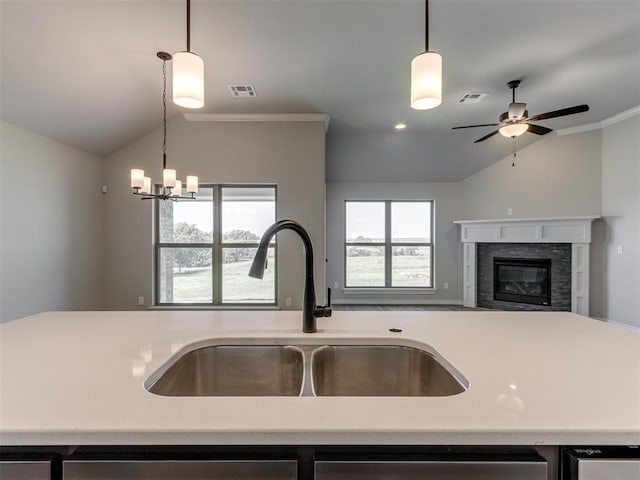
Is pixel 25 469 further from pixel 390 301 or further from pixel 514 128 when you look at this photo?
pixel 390 301

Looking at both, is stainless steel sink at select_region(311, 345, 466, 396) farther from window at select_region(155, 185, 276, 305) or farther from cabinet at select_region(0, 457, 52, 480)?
window at select_region(155, 185, 276, 305)

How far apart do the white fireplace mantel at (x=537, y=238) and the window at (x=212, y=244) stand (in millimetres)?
3779

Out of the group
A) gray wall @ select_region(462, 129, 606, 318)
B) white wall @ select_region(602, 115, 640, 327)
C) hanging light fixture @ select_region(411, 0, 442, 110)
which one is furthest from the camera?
gray wall @ select_region(462, 129, 606, 318)

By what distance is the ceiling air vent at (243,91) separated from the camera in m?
3.45

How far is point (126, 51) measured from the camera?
2.83 meters

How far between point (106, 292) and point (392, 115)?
187 inches

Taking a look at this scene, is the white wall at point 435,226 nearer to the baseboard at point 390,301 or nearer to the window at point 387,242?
the baseboard at point 390,301

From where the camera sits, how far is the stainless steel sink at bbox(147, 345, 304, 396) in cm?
107

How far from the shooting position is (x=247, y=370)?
1104 mm

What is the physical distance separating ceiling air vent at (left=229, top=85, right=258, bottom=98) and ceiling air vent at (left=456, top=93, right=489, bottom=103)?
2.52m

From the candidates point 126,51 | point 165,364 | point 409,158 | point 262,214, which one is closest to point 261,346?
point 165,364

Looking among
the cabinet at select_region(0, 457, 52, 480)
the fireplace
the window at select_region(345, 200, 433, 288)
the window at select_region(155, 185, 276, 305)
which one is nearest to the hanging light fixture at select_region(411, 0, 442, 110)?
the cabinet at select_region(0, 457, 52, 480)

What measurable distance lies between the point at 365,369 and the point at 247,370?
433mm

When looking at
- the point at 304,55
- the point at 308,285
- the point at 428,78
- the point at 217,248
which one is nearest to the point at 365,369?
the point at 308,285
